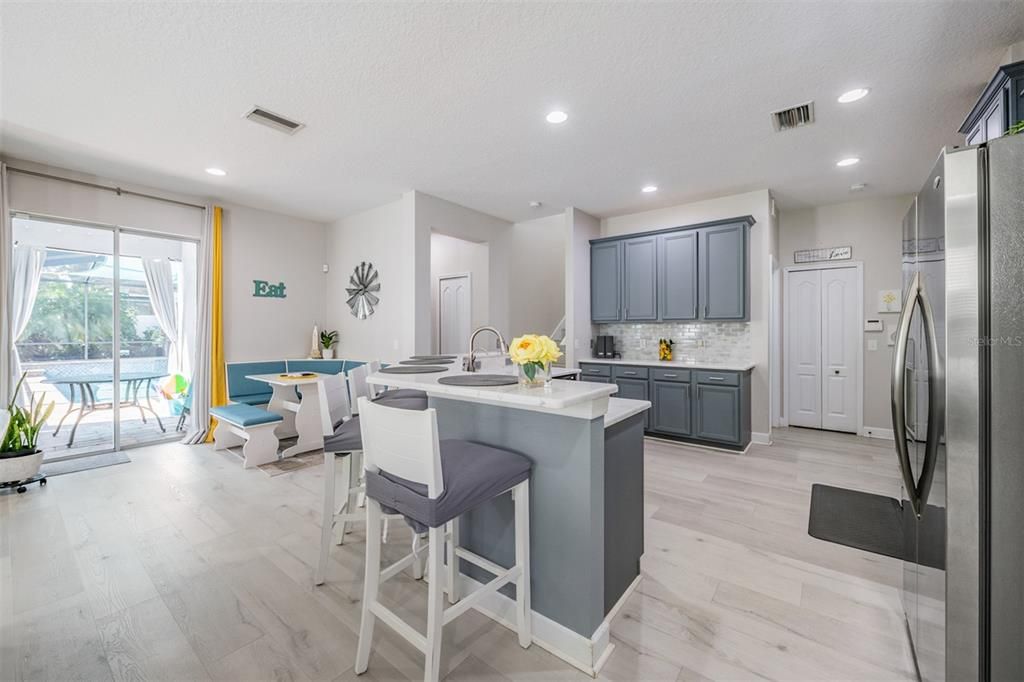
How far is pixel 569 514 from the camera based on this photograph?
1684mm

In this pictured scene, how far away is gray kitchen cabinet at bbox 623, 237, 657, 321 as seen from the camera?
17.3 ft

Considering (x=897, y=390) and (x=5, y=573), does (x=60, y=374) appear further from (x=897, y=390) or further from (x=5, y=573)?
(x=897, y=390)

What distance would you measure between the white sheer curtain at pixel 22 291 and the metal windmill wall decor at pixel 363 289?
2.98 meters

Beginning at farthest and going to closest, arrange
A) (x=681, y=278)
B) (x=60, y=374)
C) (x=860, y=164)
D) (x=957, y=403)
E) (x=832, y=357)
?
(x=832, y=357)
(x=681, y=278)
(x=60, y=374)
(x=860, y=164)
(x=957, y=403)

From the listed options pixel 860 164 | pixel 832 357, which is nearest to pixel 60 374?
pixel 860 164

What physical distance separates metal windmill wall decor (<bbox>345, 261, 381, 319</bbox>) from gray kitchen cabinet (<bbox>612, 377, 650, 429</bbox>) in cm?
331

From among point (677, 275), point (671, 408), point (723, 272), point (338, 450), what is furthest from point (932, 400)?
point (677, 275)

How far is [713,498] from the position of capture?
324 centimetres

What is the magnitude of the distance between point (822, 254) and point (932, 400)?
4982mm

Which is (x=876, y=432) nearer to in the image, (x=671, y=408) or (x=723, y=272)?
(x=671, y=408)

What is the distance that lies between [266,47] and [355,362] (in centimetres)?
386

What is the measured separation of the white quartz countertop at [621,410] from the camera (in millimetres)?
1784

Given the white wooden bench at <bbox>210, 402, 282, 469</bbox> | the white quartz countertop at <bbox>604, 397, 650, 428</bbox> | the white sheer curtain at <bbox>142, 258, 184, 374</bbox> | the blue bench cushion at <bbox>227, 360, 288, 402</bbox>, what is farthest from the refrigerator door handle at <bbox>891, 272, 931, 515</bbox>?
the white sheer curtain at <bbox>142, 258, 184, 374</bbox>

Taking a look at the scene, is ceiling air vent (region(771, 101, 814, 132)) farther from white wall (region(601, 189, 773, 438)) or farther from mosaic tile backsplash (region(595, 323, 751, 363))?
mosaic tile backsplash (region(595, 323, 751, 363))
